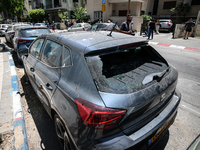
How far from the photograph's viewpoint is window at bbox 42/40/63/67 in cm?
215

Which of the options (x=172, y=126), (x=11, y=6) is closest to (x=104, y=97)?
(x=172, y=126)

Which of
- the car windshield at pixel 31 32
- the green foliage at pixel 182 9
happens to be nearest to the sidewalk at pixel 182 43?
the car windshield at pixel 31 32

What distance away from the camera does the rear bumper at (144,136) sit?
4.53 feet

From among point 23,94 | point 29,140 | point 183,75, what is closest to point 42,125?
point 29,140

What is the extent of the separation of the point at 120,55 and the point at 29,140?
226 centimetres

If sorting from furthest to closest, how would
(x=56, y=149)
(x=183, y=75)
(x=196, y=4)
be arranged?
(x=196, y=4), (x=183, y=75), (x=56, y=149)

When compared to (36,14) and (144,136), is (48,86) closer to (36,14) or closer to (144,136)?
(144,136)

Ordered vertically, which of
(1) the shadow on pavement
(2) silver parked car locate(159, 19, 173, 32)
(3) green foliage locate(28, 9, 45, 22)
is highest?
(3) green foliage locate(28, 9, 45, 22)

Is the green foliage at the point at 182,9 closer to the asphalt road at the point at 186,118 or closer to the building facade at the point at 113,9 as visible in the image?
the building facade at the point at 113,9

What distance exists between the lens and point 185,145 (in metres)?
2.27

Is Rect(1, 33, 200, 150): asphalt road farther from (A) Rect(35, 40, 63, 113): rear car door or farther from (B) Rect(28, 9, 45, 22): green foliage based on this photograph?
(B) Rect(28, 9, 45, 22): green foliage

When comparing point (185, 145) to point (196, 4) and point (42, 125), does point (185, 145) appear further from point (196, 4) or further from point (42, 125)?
point (196, 4)

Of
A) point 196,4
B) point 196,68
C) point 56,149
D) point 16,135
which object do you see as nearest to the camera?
point 56,149

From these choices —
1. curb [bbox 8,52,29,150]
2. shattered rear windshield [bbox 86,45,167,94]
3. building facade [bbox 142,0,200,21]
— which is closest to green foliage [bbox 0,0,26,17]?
building facade [bbox 142,0,200,21]
